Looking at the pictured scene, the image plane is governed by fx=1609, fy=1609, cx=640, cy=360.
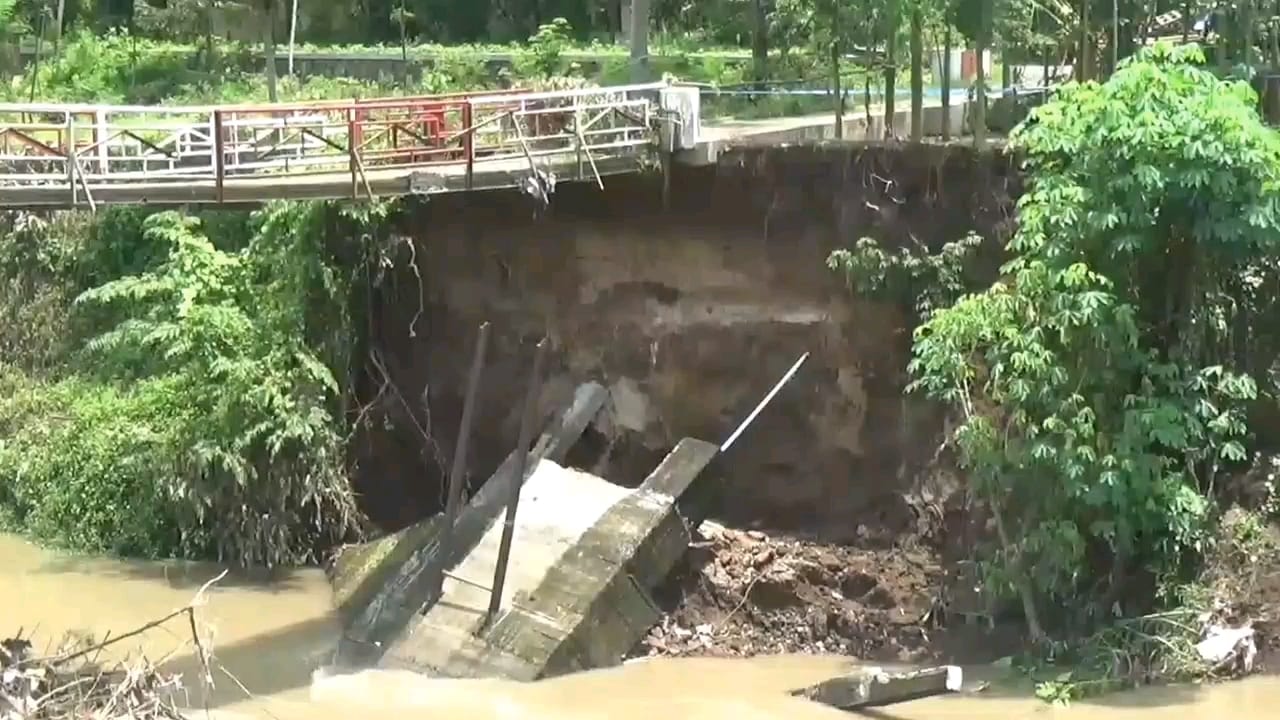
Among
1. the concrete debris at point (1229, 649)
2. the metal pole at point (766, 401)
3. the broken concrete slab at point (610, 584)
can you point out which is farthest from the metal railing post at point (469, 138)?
the concrete debris at point (1229, 649)

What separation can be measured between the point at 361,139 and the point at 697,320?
12.1ft

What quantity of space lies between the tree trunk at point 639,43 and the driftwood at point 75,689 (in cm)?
1210

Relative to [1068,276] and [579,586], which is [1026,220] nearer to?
[1068,276]

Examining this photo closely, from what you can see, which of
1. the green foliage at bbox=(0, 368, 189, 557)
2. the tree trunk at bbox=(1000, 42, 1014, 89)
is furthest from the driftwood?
the tree trunk at bbox=(1000, 42, 1014, 89)

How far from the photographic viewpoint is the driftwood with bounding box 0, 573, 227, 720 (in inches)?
316

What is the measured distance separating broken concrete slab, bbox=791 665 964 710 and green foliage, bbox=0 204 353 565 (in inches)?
235

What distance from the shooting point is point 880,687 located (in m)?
11.3

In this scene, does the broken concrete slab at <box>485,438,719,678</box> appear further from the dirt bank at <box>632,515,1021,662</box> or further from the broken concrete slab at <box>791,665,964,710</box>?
the broken concrete slab at <box>791,665,964,710</box>

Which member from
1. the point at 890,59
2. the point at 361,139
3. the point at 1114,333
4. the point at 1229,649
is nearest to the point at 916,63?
the point at 890,59

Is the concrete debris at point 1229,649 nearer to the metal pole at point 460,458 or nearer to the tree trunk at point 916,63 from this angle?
the metal pole at point 460,458

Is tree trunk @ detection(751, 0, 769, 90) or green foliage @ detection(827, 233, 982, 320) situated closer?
green foliage @ detection(827, 233, 982, 320)

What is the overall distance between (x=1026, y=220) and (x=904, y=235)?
2235mm

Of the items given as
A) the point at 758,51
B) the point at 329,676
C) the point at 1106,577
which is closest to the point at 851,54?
the point at 758,51

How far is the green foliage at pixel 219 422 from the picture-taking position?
1584cm
